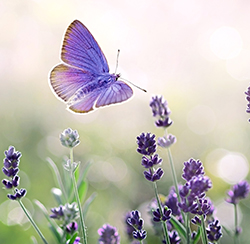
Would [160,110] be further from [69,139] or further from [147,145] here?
[69,139]

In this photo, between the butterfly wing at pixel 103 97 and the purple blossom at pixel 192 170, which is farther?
the butterfly wing at pixel 103 97

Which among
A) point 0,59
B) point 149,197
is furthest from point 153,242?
point 0,59

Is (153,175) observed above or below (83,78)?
below

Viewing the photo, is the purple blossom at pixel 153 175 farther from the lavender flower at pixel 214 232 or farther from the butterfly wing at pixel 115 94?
the butterfly wing at pixel 115 94

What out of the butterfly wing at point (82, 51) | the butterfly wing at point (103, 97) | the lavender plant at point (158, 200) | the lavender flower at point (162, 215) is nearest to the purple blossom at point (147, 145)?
the lavender plant at point (158, 200)

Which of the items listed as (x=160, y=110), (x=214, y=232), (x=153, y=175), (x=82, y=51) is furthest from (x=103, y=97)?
(x=214, y=232)

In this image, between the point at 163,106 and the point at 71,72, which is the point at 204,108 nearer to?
the point at 71,72

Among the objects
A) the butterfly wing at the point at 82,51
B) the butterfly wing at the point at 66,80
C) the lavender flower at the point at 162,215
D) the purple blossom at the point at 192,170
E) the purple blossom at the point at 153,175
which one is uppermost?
the butterfly wing at the point at 82,51

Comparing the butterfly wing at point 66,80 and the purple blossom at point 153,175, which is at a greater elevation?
the butterfly wing at point 66,80
